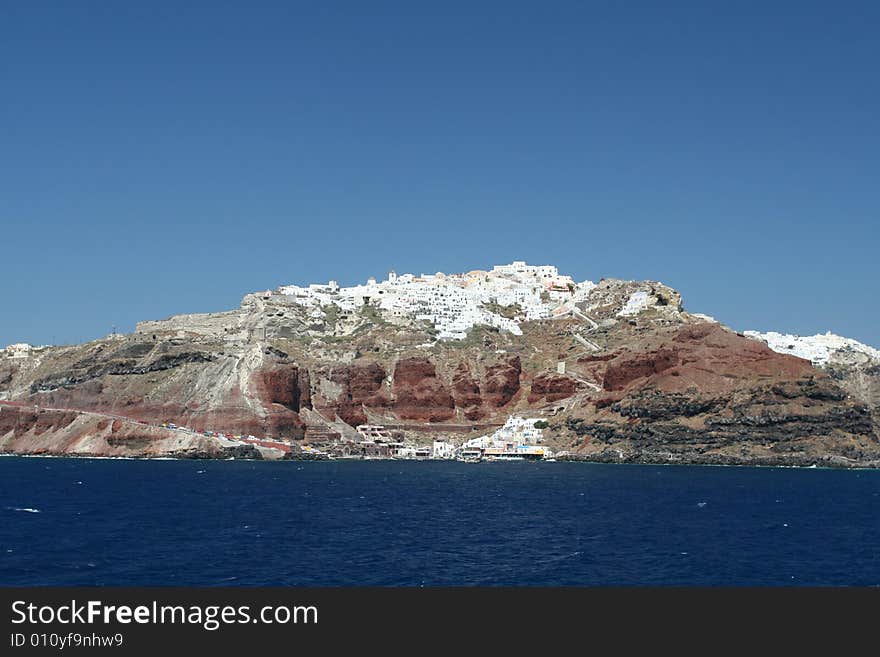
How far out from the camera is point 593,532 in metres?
75.8

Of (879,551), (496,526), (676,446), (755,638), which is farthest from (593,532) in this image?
(676,446)

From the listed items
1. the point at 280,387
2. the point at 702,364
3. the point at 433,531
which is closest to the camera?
the point at 433,531

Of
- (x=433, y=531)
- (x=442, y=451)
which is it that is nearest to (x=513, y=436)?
(x=442, y=451)

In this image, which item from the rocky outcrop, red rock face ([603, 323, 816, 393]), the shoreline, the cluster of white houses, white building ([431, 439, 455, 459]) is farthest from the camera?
white building ([431, 439, 455, 459])

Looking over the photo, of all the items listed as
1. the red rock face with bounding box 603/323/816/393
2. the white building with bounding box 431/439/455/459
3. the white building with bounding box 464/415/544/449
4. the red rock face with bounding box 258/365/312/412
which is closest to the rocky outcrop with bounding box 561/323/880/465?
the red rock face with bounding box 603/323/816/393

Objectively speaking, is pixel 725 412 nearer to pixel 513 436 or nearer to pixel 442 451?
pixel 513 436

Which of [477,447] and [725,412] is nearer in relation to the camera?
[725,412]

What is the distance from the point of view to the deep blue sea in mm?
56594

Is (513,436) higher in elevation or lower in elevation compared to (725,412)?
lower

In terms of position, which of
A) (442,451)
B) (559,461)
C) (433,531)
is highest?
(442,451)

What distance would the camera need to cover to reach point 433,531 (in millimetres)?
74438

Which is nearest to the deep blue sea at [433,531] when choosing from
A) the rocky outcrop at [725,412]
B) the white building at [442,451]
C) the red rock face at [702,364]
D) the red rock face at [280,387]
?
the rocky outcrop at [725,412]

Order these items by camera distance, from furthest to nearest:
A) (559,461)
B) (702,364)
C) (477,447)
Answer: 1. (477,447)
2. (559,461)
3. (702,364)

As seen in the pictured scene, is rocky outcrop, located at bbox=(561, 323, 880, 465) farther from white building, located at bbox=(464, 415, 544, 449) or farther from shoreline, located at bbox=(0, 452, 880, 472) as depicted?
white building, located at bbox=(464, 415, 544, 449)
